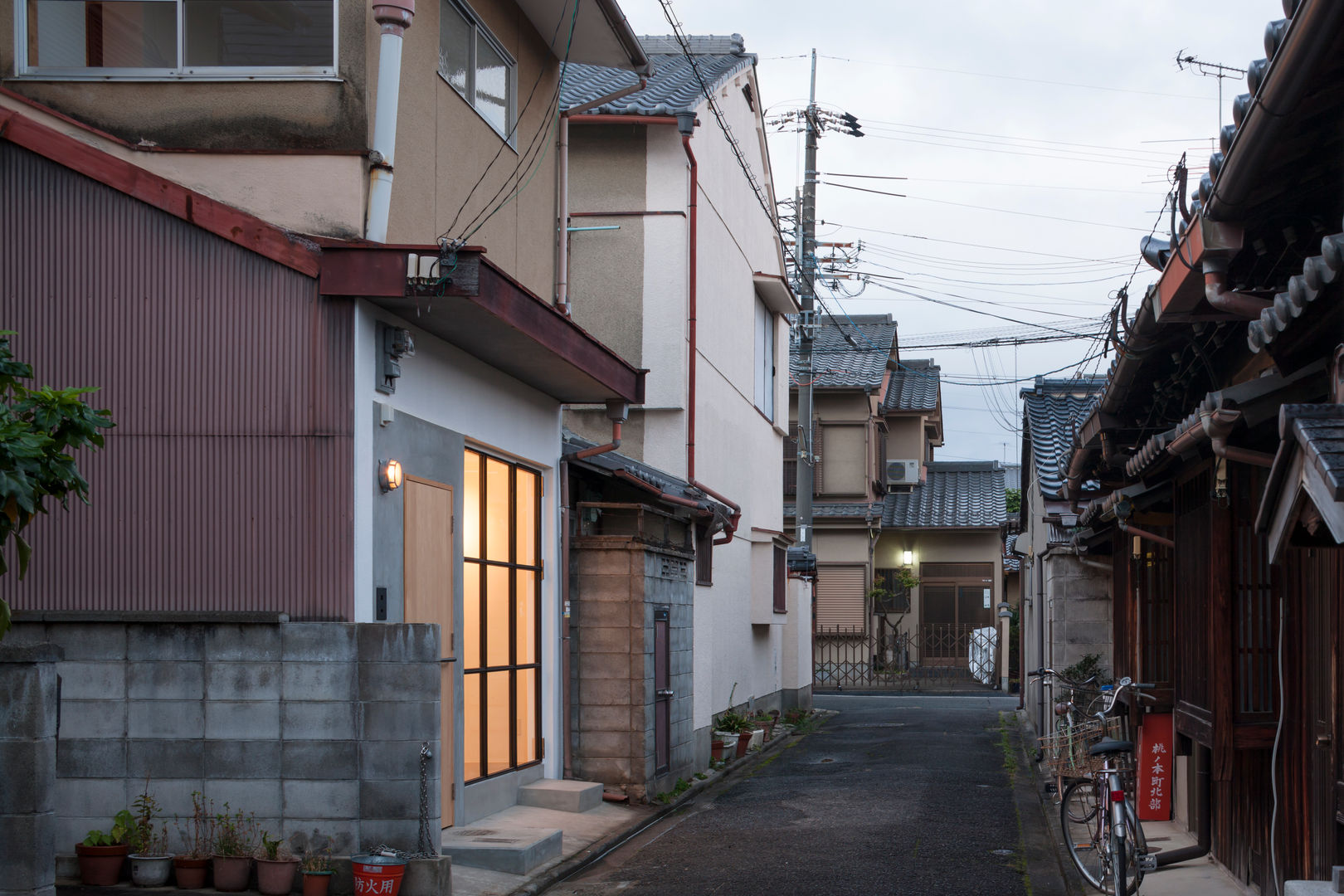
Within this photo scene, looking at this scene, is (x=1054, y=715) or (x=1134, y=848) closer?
(x=1134, y=848)

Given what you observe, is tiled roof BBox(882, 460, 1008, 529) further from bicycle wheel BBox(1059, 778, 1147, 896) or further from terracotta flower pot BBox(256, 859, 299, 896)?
terracotta flower pot BBox(256, 859, 299, 896)

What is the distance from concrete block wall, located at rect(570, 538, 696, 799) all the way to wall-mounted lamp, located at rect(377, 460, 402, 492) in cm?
425

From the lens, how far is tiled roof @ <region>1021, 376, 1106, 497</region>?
58.2 ft

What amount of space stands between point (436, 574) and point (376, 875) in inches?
99.0

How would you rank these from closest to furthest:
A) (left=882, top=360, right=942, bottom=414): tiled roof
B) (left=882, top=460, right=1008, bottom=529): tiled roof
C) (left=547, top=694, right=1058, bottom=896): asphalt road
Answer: (left=547, top=694, right=1058, bottom=896): asphalt road
(left=882, top=460, right=1008, bottom=529): tiled roof
(left=882, top=360, right=942, bottom=414): tiled roof

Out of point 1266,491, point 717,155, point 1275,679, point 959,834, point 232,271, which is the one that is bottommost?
point 959,834

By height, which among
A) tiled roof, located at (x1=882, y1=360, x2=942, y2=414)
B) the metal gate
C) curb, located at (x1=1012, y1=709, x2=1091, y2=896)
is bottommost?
the metal gate

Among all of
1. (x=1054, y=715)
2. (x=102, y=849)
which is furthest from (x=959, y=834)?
(x=102, y=849)

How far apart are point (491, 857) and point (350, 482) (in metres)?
2.93

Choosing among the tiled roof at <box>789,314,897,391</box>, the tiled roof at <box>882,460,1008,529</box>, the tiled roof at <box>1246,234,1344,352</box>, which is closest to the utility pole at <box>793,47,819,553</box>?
the tiled roof at <box>789,314,897,391</box>

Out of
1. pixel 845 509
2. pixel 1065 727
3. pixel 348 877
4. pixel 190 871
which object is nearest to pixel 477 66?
pixel 348 877

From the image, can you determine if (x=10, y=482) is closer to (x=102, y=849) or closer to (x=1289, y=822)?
(x=102, y=849)

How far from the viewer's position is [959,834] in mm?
11852

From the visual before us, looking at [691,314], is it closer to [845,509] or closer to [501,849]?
[501,849]
